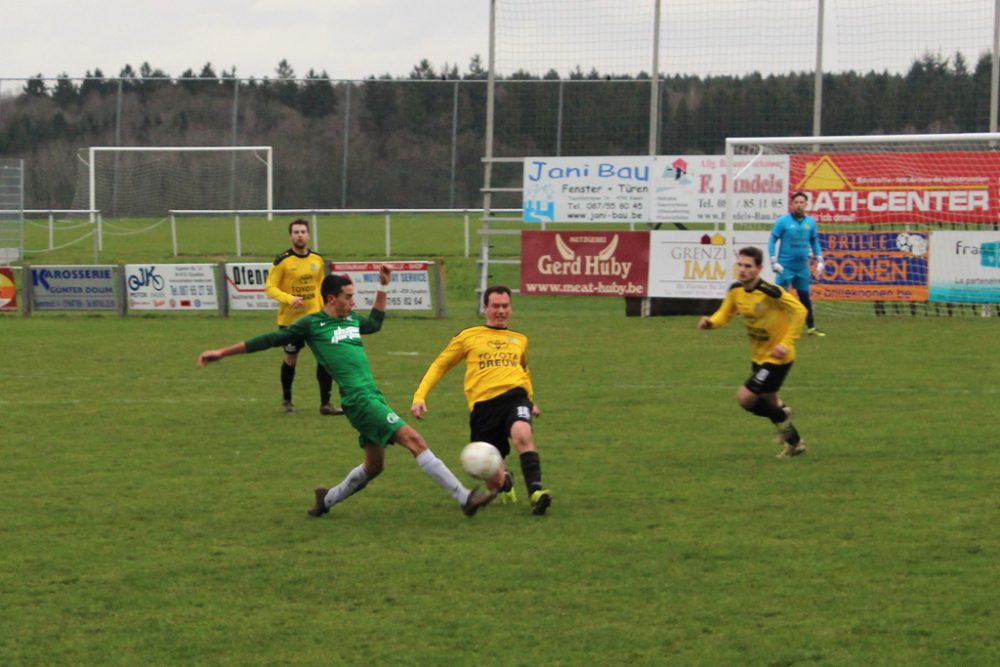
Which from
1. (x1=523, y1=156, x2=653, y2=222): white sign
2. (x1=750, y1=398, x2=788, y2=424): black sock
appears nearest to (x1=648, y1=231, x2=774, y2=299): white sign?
(x1=523, y1=156, x2=653, y2=222): white sign

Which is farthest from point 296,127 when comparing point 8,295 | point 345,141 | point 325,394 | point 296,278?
point 325,394

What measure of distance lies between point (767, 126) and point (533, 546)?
18828mm

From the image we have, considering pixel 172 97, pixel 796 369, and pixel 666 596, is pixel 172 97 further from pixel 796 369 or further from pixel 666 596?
pixel 666 596

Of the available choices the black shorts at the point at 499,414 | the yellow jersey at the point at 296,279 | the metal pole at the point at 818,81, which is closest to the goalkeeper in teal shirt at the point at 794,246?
the metal pole at the point at 818,81

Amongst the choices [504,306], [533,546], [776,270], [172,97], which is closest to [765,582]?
[533,546]

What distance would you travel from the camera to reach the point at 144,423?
1366 cm

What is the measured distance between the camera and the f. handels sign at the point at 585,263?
2481 cm

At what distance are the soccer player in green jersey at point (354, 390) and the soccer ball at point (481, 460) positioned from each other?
0.14 metres

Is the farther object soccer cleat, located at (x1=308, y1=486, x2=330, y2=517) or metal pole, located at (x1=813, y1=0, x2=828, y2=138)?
metal pole, located at (x1=813, y1=0, x2=828, y2=138)

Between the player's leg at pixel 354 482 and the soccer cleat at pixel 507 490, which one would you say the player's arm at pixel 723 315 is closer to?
the soccer cleat at pixel 507 490

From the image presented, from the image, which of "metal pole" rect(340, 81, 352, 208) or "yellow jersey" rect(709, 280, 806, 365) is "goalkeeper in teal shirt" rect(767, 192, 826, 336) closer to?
"yellow jersey" rect(709, 280, 806, 365)

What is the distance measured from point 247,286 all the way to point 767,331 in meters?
16.4

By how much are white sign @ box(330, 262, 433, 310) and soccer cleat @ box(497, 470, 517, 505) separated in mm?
A: 15802

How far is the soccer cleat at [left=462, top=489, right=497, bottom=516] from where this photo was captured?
352 inches
